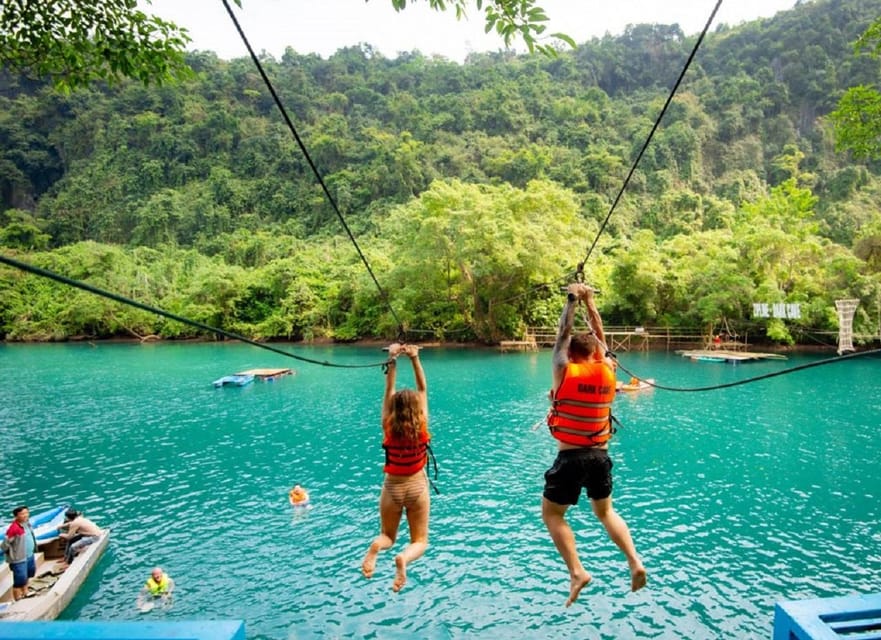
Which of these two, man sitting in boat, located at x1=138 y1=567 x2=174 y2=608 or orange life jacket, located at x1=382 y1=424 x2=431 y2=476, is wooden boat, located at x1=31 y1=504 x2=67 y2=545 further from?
orange life jacket, located at x1=382 y1=424 x2=431 y2=476

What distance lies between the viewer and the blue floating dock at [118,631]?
2051 millimetres

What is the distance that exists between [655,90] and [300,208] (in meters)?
63.4

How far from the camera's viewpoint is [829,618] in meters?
2.96

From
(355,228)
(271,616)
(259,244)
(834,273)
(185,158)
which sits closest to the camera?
(271,616)

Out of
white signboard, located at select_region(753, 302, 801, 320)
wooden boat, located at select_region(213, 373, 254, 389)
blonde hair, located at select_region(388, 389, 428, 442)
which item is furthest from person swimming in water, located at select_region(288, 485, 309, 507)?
white signboard, located at select_region(753, 302, 801, 320)

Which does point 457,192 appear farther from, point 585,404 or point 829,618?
point 829,618

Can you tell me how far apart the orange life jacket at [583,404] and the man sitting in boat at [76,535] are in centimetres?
1080

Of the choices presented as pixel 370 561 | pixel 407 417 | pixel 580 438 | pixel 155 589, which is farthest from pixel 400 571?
pixel 155 589

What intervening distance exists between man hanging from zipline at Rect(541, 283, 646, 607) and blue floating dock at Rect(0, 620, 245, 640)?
225cm

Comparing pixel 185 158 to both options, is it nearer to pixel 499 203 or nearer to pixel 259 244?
pixel 259 244

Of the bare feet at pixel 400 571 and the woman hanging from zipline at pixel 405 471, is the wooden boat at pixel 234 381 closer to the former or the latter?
the woman hanging from zipline at pixel 405 471

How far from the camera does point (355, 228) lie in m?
72.9

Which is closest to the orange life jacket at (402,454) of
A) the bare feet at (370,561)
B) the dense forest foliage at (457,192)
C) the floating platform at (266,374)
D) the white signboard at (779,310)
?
the bare feet at (370,561)

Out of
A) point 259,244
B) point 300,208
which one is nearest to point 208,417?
point 259,244
